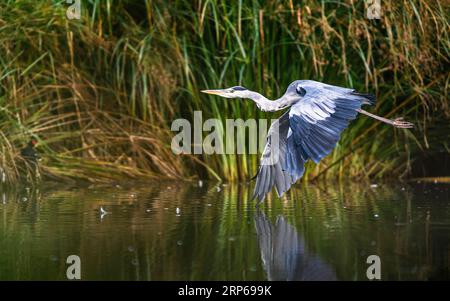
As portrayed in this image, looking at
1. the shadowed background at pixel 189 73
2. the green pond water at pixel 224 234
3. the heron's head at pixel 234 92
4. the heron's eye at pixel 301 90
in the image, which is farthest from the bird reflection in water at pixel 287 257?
the shadowed background at pixel 189 73

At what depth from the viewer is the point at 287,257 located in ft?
16.4

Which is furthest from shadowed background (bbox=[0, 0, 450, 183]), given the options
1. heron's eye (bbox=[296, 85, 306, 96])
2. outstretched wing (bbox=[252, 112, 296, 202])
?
outstretched wing (bbox=[252, 112, 296, 202])

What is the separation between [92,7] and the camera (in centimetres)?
955

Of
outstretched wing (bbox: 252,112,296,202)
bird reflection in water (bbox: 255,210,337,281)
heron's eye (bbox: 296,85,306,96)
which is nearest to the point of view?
bird reflection in water (bbox: 255,210,337,281)

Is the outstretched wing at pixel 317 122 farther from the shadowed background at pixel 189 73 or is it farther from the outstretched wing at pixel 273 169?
the shadowed background at pixel 189 73

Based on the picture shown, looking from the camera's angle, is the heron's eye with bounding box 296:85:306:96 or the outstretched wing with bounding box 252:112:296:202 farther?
the heron's eye with bounding box 296:85:306:96

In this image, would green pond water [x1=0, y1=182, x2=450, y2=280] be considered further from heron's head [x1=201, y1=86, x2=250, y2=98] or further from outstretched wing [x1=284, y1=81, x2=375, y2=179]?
heron's head [x1=201, y1=86, x2=250, y2=98]

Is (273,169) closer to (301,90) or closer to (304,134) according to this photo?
(304,134)

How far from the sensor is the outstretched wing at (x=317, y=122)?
636 centimetres

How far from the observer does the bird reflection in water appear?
446cm

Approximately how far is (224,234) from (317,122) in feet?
3.53

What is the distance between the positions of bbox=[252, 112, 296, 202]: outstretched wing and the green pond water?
0.71 ft

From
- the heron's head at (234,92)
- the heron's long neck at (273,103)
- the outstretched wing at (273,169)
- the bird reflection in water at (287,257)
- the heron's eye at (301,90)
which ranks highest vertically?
the heron's head at (234,92)
